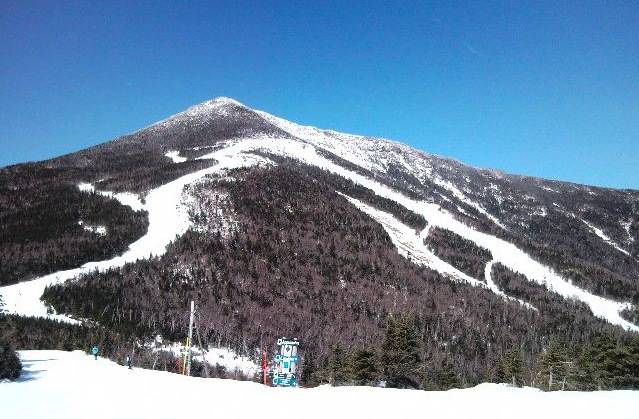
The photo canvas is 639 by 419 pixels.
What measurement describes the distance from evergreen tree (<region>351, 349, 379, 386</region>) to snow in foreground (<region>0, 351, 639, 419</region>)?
1270 inches

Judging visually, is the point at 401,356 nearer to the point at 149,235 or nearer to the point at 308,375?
the point at 308,375

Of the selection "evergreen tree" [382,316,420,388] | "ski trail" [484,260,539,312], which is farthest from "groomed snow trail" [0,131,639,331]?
"evergreen tree" [382,316,420,388]

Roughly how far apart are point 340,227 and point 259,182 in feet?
93.5

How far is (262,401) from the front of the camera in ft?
54.4

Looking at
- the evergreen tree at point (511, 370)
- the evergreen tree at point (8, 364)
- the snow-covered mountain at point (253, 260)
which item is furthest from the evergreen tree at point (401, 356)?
the snow-covered mountain at point (253, 260)

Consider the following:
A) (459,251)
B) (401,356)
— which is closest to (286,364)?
(401,356)

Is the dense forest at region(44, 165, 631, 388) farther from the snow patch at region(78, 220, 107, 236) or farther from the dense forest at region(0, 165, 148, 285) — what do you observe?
the snow patch at region(78, 220, 107, 236)

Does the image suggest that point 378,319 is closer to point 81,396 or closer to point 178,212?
point 178,212

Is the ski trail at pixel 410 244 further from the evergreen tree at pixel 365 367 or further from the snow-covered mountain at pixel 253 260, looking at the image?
the evergreen tree at pixel 365 367

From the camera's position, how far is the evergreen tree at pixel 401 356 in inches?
2088

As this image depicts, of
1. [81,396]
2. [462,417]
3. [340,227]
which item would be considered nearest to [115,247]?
[340,227]

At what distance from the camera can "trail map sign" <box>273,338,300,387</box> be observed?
29062mm

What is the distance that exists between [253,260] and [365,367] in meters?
74.4

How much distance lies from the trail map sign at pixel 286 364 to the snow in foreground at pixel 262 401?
26.8 feet
